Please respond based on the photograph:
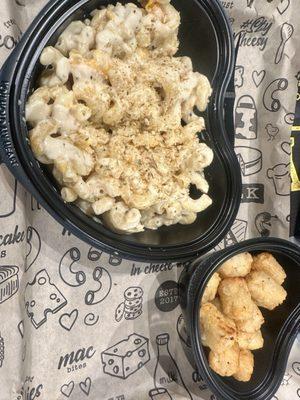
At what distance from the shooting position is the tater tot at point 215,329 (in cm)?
124

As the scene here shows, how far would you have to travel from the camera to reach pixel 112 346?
4.27 ft

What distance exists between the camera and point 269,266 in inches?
53.1

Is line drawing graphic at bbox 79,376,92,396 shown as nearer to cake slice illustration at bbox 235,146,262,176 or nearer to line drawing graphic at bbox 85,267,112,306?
line drawing graphic at bbox 85,267,112,306

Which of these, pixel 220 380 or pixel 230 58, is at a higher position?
pixel 230 58

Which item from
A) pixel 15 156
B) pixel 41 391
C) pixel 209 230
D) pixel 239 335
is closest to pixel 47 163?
pixel 15 156

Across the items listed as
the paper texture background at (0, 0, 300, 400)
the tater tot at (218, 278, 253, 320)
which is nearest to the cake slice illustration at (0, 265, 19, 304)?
the paper texture background at (0, 0, 300, 400)

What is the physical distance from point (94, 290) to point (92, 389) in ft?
0.87

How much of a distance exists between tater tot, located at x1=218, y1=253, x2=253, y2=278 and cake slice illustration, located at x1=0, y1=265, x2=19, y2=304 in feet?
1.77

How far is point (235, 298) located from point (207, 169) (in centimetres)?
36

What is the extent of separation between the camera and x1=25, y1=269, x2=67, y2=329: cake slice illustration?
3.86 ft

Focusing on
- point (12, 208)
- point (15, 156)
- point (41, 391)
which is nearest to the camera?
point (15, 156)

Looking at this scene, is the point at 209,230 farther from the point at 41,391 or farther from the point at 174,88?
the point at 41,391

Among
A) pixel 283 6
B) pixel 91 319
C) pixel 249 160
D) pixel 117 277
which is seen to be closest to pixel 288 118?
pixel 249 160

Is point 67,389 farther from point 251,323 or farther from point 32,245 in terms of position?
point 251,323
